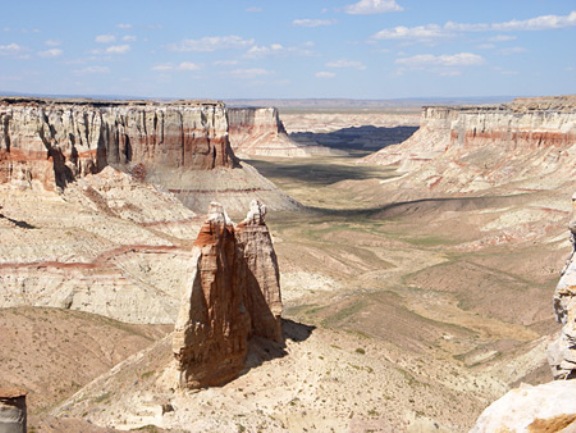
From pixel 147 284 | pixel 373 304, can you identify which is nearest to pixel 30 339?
pixel 147 284

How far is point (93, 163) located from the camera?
81812mm

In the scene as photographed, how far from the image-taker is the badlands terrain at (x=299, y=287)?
99.6 feet

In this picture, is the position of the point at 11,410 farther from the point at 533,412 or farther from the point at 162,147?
the point at 162,147

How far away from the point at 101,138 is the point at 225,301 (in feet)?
201

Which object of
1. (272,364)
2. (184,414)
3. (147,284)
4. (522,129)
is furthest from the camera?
(522,129)

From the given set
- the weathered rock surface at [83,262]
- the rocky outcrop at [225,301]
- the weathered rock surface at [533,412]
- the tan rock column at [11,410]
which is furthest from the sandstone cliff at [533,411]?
the weathered rock surface at [83,262]

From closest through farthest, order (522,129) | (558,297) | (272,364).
Answer: (558,297)
(272,364)
(522,129)

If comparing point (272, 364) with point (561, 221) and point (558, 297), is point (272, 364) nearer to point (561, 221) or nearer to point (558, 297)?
point (558, 297)

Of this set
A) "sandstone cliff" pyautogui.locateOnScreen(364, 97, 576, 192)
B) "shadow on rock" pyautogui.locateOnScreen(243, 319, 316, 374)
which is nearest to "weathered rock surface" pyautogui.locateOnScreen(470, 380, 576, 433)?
"shadow on rock" pyautogui.locateOnScreen(243, 319, 316, 374)

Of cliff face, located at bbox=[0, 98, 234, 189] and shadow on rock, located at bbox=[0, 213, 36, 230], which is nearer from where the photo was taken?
shadow on rock, located at bbox=[0, 213, 36, 230]

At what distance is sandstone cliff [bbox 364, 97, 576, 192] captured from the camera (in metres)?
119

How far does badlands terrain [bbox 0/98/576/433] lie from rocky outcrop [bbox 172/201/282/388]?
0.70 m

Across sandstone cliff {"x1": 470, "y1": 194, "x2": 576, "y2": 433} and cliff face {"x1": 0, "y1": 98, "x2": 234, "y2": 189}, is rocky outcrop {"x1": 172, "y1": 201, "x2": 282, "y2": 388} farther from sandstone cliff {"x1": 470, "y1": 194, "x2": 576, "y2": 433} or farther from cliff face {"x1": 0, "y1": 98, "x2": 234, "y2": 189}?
cliff face {"x1": 0, "y1": 98, "x2": 234, "y2": 189}

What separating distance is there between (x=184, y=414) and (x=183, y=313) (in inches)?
140
